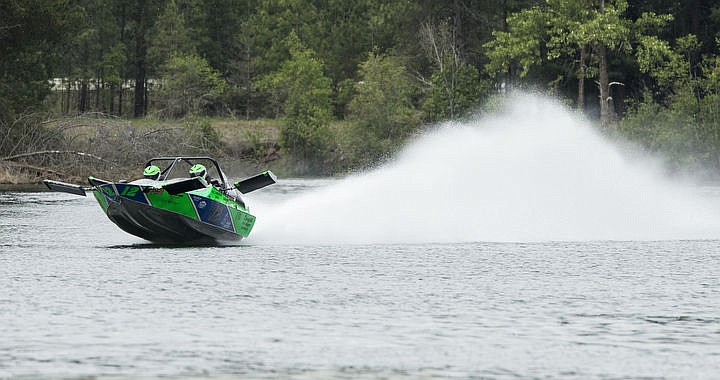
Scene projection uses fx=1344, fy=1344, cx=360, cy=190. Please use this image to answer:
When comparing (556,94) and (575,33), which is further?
(556,94)

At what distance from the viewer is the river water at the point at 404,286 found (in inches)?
633

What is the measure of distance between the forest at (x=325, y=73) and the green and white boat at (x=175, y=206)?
29.0 meters

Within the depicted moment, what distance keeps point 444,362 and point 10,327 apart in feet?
20.5

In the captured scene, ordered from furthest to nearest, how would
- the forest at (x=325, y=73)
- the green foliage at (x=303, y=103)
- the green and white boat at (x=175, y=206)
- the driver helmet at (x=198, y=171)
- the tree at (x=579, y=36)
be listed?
the green foliage at (x=303, y=103) → the tree at (x=579, y=36) → the forest at (x=325, y=73) → the driver helmet at (x=198, y=171) → the green and white boat at (x=175, y=206)

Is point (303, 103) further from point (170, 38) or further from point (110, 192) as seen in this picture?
point (110, 192)

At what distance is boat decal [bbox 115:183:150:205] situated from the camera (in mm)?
30438

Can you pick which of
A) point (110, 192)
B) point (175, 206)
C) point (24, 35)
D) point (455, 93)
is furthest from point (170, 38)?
point (175, 206)

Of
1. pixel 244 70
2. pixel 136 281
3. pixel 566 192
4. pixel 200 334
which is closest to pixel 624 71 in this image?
pixel 244 70

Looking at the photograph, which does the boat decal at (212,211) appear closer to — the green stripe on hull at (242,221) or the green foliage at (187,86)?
the green stripe on hull at (242,221)

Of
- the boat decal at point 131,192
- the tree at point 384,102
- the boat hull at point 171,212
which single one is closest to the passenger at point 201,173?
the boat hull at point 171,212

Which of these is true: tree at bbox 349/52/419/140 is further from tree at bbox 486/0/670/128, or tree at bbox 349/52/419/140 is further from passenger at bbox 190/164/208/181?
passenger at bbox 190/164/208/181

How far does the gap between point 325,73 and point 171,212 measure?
7282 cm

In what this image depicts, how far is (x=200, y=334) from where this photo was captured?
58.7 ft

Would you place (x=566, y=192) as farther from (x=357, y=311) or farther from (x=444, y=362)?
(x=444, y=362)
